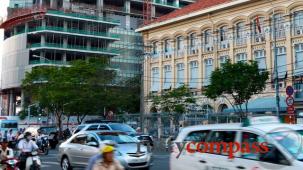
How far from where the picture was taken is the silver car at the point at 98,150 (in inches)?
606

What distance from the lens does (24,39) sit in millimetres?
76938

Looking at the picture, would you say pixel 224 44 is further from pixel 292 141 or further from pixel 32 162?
pixel 292 141

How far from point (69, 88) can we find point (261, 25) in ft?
67.5

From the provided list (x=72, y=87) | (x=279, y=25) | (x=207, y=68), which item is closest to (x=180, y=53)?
(x=207, y=68)

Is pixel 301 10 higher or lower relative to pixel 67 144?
higher

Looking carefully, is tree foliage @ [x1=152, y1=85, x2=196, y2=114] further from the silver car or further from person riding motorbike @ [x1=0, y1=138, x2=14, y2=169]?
person riding motorbike @ [x1=0, y1=138, x2=14, y2=169]

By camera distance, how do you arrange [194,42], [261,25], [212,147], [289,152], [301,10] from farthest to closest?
1. [194,42]
2. [261,25]
3. [301,10]
4. [212,147]
5. [289,152]

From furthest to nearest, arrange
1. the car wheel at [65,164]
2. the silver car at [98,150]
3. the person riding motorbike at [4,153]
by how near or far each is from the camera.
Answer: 1. the car wheel at [65,164]
2. the silver car at [98,150]
3. the person riding motorbike at [4,153]

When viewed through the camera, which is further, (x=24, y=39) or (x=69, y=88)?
(x=24, y=39)

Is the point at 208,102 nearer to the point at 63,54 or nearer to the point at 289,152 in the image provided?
the point at 63,54

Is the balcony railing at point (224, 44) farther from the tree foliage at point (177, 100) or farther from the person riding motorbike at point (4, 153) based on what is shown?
the person riding motorbike at point (4, 153)

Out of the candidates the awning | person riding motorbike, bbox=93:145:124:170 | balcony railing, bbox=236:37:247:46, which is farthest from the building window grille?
person riding motorbike, bbox=93:145:124:170

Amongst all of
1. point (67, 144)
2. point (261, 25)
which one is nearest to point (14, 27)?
point (261, 25)

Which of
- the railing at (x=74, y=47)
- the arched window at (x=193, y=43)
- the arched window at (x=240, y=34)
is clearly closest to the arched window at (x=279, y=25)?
the arched window at (x=240, y=34)
